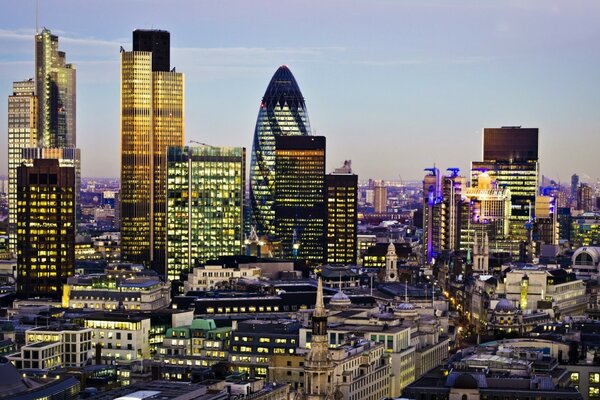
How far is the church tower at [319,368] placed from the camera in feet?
528

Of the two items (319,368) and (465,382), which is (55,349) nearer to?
(319,368)

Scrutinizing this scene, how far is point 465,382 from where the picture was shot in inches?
5891

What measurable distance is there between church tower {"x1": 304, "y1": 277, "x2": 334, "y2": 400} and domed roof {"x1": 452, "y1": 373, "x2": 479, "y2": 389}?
51.0 feet

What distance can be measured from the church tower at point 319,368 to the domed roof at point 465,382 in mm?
15556

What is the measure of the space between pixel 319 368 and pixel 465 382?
17.1 m

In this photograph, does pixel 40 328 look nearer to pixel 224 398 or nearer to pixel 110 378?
pixel 110 378

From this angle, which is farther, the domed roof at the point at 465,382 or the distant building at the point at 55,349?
the distant building at the point at 55,349

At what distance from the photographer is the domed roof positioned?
490 ft

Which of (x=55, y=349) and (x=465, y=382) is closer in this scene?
(x=465, y=382)

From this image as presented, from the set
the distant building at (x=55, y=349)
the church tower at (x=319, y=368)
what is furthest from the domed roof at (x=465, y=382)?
the distant building at (x=55, y=349)

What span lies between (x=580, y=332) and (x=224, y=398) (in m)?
68.4

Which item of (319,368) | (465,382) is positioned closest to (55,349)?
(319,368)

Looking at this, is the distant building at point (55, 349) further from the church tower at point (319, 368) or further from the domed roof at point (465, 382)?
the domed roof at point (465, 382)

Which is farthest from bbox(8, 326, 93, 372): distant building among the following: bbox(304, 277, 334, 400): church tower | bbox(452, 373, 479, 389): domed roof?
bbox(452, 373, 479, 389): domed roof
